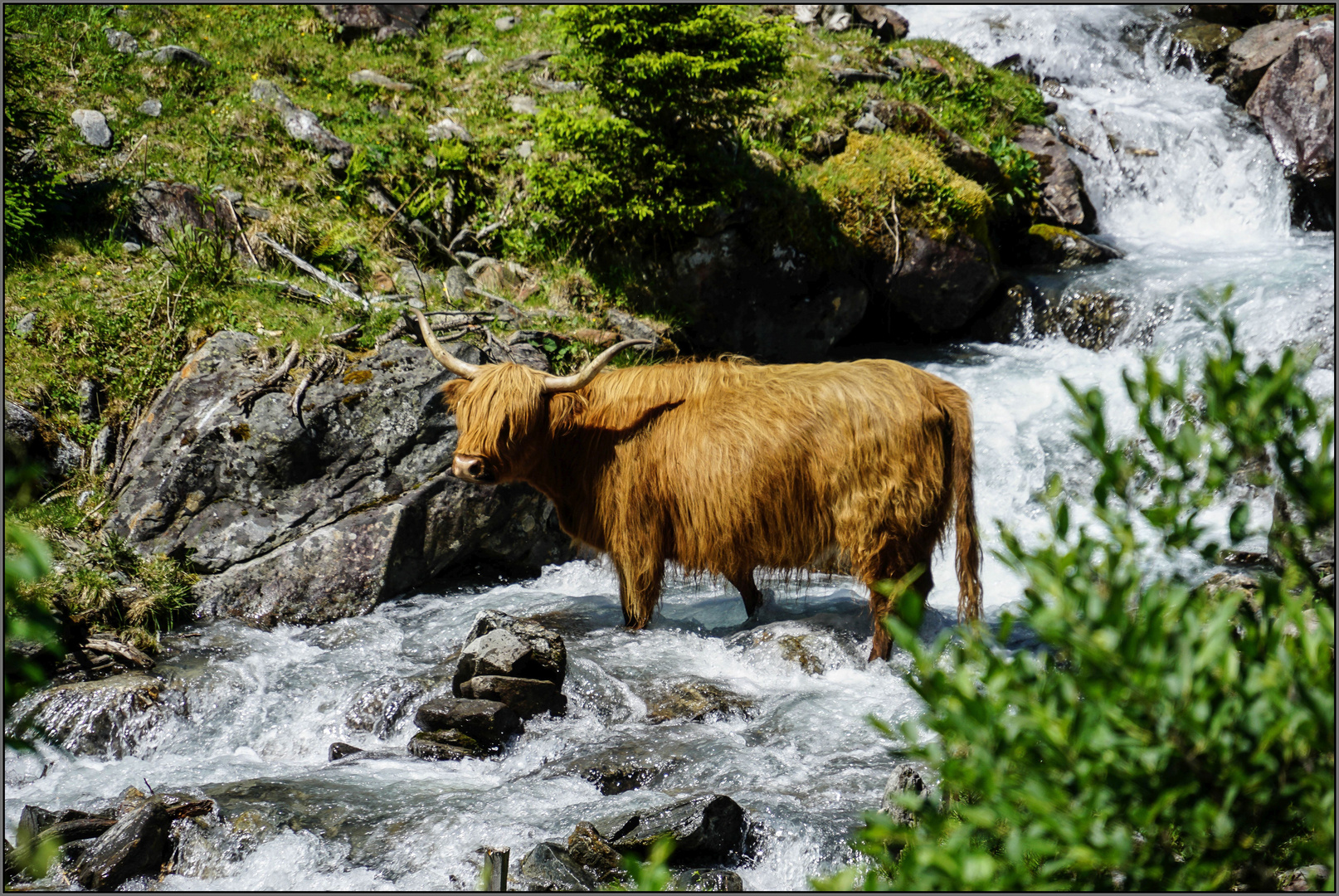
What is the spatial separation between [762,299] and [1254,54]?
1043cm

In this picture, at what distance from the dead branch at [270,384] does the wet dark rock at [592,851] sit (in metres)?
4.56

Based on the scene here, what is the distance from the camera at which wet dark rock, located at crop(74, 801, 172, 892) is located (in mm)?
3609

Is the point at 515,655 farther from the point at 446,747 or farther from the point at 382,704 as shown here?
the point at 382,704

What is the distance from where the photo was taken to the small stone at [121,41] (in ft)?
36.9

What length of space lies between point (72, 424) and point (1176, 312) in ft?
33.9

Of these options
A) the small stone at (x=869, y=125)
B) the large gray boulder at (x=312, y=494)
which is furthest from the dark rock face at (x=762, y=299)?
the large gray boulder at (x=312, y=494)

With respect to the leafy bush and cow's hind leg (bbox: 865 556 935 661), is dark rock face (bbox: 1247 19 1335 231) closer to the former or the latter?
the leafy bush

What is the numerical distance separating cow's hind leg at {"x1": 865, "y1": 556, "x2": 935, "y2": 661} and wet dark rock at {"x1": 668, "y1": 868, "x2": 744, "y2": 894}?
6.86 feet

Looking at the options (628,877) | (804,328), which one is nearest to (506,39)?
(804,328)

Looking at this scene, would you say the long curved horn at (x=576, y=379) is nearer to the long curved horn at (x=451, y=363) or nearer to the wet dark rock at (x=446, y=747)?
the long curved horn at (x=451, y=363)

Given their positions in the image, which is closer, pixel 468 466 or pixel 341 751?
pixel 341 751

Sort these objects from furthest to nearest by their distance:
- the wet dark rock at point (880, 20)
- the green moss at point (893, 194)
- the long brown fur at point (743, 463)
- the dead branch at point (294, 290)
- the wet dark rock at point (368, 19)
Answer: the wet dark rock at point (880, 20), the wet dark rock at point (368, 19), the green moss at point (893, 194), the dead branch at point (294, 290), the long brown fur at point (743, 463)

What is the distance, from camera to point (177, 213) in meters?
8.86

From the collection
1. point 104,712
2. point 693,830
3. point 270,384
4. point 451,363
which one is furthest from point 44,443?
point 693,830
